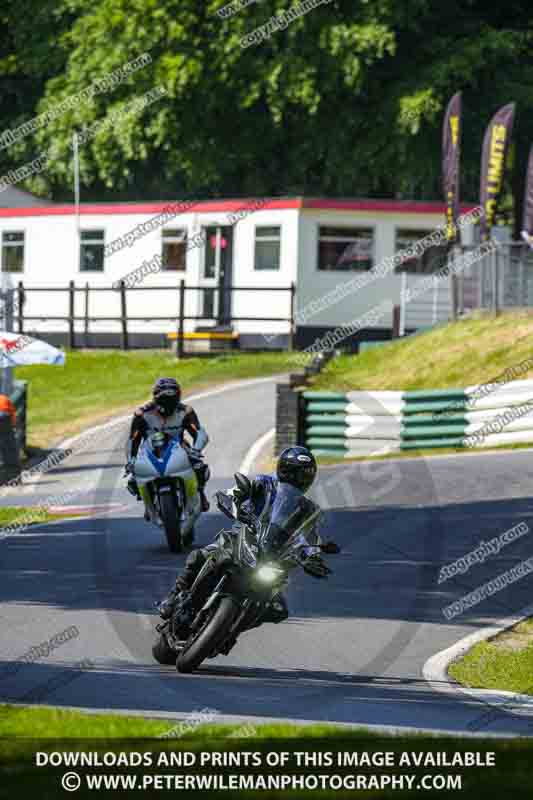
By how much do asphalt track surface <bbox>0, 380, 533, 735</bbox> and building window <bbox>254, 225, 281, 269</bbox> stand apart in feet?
53.7

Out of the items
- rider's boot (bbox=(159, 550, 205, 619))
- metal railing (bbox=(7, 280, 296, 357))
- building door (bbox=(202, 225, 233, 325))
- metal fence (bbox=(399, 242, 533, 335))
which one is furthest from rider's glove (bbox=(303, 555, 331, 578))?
building door (bbox=(202, 225, 233, 325))

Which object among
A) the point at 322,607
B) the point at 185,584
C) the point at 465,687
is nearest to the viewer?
the point at 185,584

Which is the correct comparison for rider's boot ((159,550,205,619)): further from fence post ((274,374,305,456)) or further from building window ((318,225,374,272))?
building window ((318,225,374,272))

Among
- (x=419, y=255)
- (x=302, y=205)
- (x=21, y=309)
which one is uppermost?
(x=302, y=205)

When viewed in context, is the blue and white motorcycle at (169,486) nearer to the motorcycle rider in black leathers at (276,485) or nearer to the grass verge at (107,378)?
the motorcycle rider in black leathers at (276,485)

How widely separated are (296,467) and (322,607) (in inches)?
Answer: 143

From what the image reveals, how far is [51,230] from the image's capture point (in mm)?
42062

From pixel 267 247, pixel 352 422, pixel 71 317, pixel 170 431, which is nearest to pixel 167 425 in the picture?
pixel 170 431

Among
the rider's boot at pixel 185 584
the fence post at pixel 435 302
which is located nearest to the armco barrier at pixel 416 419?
the fence post at pixel 435 302

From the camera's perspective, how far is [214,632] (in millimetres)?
9750

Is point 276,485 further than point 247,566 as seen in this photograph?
Yes

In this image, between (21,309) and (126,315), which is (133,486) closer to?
(126,315)

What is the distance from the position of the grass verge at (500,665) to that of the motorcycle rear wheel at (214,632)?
2011mm

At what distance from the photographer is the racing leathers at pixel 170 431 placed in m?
16.0
